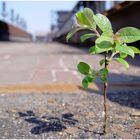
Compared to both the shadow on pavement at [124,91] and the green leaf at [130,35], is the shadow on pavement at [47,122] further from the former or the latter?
the green leaf at [130,35]

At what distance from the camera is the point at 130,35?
2.98 metres

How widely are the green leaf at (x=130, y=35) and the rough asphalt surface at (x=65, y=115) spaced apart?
99 centimetres

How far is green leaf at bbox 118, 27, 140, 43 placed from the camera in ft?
9.70

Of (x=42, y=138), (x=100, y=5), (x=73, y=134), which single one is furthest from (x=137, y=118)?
(x=100, y=5)

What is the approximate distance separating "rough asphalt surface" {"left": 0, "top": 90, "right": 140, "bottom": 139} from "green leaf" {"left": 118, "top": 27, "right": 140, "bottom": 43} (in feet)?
3.25

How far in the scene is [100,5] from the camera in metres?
19.4

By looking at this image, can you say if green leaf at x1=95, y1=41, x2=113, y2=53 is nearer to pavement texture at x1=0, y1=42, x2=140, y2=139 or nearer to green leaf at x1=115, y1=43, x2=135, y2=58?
green leaf at x1=115, y1=43, x2=135, y2=58

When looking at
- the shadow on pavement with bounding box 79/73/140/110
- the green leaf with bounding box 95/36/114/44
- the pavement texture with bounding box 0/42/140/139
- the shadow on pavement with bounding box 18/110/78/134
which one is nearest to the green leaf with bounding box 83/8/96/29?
the green leaf with bounding box 95/36/114/44

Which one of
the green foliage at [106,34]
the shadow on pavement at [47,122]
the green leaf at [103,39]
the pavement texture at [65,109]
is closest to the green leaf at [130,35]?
the green foliage at [106,34]

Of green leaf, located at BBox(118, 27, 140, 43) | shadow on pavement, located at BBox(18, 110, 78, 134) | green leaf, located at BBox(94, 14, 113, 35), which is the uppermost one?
green leaf, located at BBox(94, 14, 113, 35)

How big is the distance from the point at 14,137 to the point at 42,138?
26 centimetres

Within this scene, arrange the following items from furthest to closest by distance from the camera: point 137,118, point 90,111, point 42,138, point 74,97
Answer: point 74,97 → point 90,111 → point 137,118 → point 42,138

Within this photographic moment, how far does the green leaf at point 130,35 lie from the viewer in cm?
296

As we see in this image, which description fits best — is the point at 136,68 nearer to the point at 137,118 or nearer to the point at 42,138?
the point at 137,118
